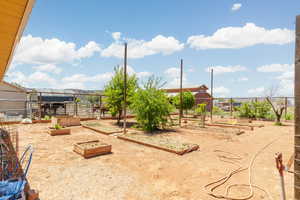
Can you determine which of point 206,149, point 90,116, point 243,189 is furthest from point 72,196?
point 90,116

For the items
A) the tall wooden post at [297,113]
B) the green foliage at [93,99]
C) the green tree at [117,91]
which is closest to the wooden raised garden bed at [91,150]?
the tall wooden post at [297,113]

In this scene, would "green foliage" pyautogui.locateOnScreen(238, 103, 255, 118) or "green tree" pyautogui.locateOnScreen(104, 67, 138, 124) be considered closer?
"green tree" pyautogui.locateOnScreen(104, 67, 138, 124)

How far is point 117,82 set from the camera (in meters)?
10.1

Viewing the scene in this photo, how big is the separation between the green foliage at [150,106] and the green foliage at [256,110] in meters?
8.72

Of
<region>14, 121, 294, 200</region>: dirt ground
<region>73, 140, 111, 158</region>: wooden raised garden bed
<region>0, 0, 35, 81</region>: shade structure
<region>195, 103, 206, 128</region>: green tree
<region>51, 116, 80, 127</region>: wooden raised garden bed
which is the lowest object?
<region>14, 121, 294, 200</region>: dirt ground

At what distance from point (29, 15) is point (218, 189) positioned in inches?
140

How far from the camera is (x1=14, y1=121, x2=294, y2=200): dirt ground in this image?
9.36 ft

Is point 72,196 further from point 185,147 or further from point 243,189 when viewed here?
point 185,147

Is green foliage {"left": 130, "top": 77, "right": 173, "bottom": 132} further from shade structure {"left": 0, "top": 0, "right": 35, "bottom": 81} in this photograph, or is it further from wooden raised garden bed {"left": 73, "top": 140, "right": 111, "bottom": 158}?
shade structure {"left": 0, "top": 0, "right": 35, "bottom": 81}

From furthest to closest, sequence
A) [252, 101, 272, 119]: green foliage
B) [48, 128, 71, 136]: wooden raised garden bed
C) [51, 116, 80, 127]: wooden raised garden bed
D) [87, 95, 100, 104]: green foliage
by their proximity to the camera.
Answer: [252, 101, 272, 119]: green foliage
[87, 95, 100, 104]: green foliage
[51, 116, 80, 127]: wooden raised garden bed
[48, 128, 71, 136]: wooden raised garden bed

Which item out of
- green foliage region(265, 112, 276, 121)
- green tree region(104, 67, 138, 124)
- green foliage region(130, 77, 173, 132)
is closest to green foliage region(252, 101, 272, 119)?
green foliage region(265, 112, 276, 121)

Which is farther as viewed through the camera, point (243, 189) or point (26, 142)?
point (26, 142)

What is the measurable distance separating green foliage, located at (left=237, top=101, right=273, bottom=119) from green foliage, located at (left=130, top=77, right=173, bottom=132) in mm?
8717

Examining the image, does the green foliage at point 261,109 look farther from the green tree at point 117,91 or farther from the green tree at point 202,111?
the green tree at point 117,91
